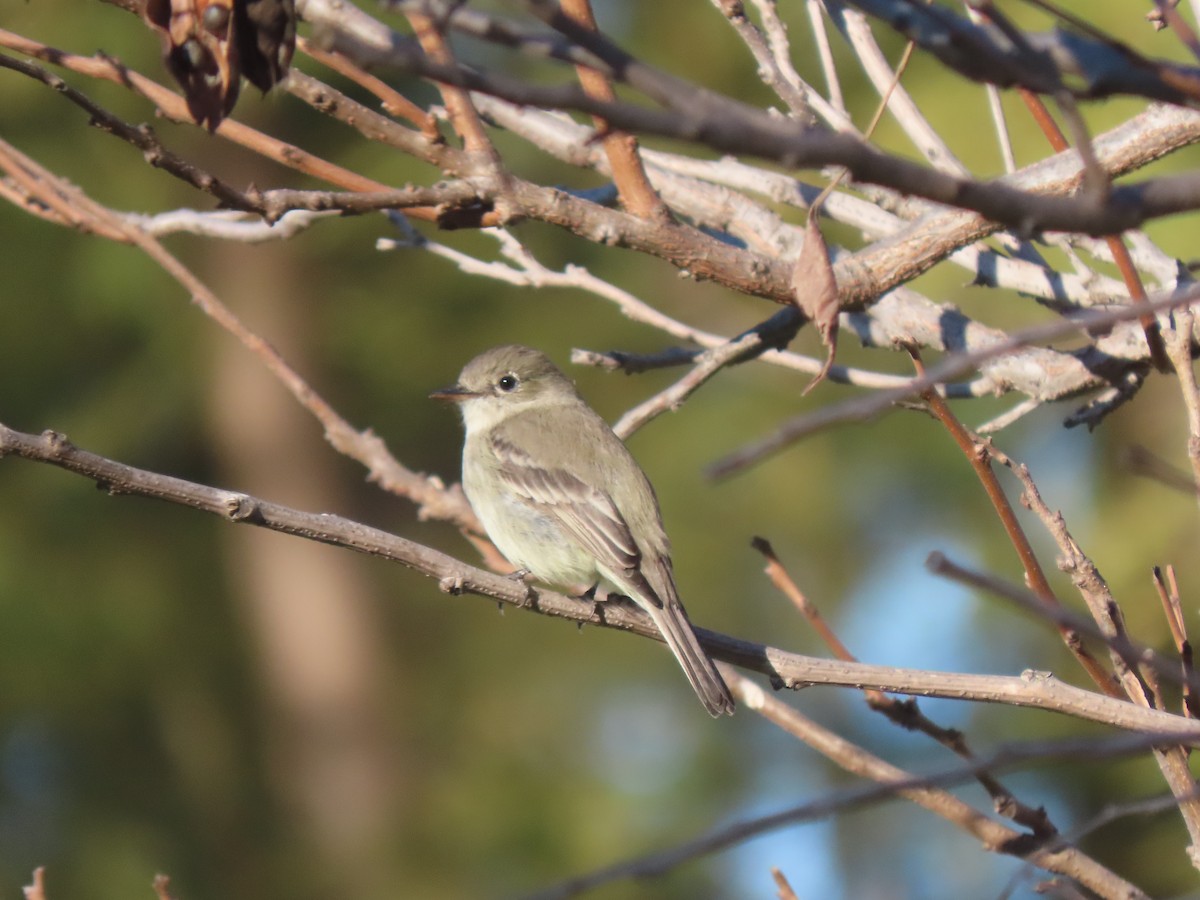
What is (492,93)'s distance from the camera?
110cm

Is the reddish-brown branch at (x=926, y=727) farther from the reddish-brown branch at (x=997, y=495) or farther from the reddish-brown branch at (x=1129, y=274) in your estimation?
the reddish-brown branch at (x=1129, y=274)

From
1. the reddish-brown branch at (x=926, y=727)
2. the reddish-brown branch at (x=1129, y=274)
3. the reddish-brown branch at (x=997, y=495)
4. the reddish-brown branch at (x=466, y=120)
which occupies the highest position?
the reddish-brown branch at (x=466, y=120)

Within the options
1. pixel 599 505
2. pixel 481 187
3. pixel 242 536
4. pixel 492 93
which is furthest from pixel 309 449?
pixel 492 93

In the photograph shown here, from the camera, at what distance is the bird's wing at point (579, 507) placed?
4316 millimetres

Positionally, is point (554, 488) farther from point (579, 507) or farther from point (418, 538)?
point (418, 538)

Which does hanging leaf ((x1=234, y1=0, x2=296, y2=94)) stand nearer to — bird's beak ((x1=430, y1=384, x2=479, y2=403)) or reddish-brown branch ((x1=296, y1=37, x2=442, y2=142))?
reddish-brown branch ((x1=296, y1=37, x2=442, y2=142))

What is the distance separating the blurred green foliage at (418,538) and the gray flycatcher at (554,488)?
2.36 m

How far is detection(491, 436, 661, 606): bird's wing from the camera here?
14.2 feet

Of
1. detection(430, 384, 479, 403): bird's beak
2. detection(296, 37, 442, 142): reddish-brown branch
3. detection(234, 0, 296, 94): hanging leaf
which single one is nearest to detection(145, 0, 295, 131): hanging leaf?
detection(234, 0, 296, 94): hanging leaf

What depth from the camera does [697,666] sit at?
12.3 feet

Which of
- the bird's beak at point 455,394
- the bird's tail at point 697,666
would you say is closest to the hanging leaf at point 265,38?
the bird's tail at point 697,666

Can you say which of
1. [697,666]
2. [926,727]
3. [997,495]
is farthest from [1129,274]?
[697,666]

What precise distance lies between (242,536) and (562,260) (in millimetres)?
3093

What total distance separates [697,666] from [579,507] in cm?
102
